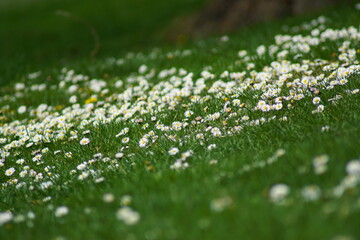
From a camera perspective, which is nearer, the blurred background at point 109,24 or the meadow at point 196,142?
the meadow at point 196,142

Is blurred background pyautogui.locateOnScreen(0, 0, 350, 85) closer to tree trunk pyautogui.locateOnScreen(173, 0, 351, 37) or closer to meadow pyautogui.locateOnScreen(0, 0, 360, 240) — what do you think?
tree trunk pyautogui.locateOnScreen(173, 0, 351, 37)

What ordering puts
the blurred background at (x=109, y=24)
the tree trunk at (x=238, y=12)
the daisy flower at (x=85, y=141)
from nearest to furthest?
the daisy flower at (x=85, y=141)
the tree trunk at (x=238, y=12)
the blurred background at (x=109, y=24)

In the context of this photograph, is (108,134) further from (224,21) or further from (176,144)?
(224,21)

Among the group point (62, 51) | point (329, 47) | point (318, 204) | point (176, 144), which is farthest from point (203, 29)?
point (318, 204)

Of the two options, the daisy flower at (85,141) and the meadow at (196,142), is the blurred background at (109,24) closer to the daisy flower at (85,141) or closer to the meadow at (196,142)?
the meadow at (196,142)

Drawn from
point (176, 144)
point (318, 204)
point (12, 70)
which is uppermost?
point (12, 70)

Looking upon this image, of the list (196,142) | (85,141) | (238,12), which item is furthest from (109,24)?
(196,142)

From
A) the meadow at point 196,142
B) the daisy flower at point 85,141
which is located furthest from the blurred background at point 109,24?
the daisy flower at point 85,141

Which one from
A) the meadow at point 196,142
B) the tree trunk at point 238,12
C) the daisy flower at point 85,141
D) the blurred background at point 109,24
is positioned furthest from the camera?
the blurred background at point 109,24
